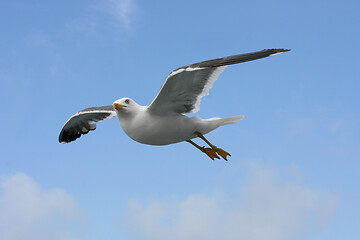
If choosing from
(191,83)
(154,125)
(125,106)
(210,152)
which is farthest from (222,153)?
(125,106)

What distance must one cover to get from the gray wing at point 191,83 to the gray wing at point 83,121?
132 inches

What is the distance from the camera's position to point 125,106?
1080 centimetres

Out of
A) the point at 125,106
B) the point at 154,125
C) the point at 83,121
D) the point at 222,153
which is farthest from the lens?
the point at 83,121

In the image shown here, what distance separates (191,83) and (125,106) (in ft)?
6.52

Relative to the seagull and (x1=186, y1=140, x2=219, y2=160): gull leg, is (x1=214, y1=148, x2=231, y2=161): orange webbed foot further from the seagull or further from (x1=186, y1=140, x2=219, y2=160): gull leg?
(x1=186, y1=140, x2=219, y2=160): gull leg

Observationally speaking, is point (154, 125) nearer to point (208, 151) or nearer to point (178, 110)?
point (178, 110)

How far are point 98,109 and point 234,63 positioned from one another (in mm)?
6210

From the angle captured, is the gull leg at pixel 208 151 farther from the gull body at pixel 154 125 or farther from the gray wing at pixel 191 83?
the gray wing at pixel 191 83

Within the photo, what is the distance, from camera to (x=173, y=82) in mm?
9711

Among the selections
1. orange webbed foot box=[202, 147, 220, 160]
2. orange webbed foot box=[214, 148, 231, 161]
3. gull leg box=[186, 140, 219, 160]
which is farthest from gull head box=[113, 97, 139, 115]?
orange webbed foot box=[214, 148, 231, 161]

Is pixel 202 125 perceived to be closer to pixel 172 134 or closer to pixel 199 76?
pixel 172 134

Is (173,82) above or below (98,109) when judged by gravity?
below

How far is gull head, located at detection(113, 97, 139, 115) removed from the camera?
35.3 ft

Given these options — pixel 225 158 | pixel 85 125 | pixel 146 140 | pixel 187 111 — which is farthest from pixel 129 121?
pixel 85 125
